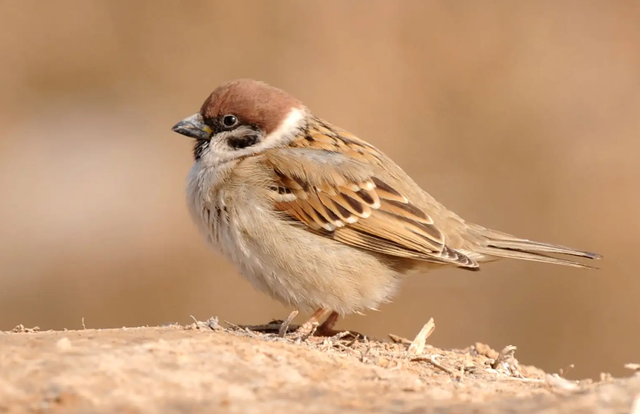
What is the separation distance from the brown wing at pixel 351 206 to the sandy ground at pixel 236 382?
115cm

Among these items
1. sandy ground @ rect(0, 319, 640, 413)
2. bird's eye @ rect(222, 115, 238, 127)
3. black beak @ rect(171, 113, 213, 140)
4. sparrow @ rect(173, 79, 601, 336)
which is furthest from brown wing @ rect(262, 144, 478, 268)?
sandy ground @ rect(0, 319, 640, 413)

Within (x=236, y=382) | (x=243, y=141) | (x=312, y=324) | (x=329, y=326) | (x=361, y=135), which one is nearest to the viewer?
(x=236, y=382)

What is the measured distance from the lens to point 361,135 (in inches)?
494

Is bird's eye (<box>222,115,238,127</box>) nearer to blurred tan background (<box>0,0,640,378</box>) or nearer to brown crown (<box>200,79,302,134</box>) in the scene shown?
brown crown (<box>200,79,302,134</box>)

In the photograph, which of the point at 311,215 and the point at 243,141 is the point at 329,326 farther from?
the point at 243,141

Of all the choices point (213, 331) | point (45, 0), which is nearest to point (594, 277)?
point (213, 331)

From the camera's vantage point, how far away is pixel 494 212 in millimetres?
11664

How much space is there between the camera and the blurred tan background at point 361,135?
33.8 feet

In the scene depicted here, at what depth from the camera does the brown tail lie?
551cm

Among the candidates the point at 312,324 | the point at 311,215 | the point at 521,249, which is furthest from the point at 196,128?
the point at 521,249

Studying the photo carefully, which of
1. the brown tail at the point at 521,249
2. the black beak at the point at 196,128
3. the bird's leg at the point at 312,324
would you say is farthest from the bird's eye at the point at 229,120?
the brown tail at the point at 521,249

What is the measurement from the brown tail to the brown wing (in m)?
0.28

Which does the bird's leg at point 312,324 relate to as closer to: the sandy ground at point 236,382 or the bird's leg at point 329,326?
the bird's leg at point 329,326

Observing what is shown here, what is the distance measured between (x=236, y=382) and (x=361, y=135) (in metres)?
9.34
